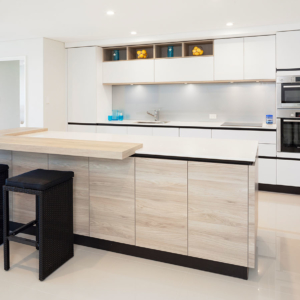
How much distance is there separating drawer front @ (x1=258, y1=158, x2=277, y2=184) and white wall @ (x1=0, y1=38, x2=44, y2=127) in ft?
11.4

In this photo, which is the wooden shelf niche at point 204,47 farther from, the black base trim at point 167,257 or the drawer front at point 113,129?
the black base trim at point 167,257

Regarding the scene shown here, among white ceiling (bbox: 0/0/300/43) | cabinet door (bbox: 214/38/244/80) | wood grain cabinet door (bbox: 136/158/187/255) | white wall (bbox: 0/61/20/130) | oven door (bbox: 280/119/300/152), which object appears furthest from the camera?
Result: white wall (bbox: 0/61/20/130)

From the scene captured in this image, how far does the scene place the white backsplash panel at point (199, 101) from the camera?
4.81 m

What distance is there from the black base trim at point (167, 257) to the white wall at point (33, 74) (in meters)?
2.94

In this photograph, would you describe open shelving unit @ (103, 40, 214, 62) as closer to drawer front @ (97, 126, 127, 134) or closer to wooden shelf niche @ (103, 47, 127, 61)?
wooden shelf niche @ (103, 47, 127, 61)

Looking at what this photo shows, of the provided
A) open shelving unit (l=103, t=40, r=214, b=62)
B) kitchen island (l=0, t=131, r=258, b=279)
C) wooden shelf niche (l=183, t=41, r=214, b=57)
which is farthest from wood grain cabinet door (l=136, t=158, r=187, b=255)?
wooden shelf niche (l=183, t=41, r=214, b=57)

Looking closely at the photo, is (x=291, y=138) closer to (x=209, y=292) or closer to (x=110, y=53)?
(x=209, y=292)

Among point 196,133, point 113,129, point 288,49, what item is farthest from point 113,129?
point 288,49

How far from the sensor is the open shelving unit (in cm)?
488

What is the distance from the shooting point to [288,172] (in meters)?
4.23

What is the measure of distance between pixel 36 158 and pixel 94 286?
1239mm


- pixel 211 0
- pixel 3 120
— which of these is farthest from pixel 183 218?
pixel 3 120

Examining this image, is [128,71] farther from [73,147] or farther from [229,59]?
[73,147]

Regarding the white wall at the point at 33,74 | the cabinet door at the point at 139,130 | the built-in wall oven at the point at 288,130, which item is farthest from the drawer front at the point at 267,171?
the white wall at the point at 33,74
